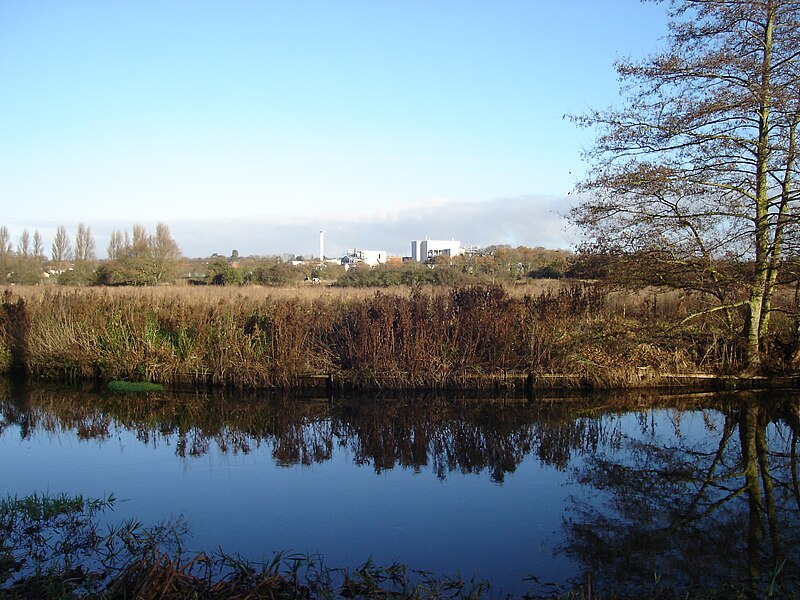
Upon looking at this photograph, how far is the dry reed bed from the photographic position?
525 inches

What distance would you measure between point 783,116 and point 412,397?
8.63m

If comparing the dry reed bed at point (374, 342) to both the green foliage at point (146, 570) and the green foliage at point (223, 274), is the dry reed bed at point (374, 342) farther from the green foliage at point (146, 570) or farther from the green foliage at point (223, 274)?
the green foliage at point (223, 274)

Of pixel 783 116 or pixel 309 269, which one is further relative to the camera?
pixel 309 269

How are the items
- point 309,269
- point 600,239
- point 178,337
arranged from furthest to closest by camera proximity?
1. point 309,269
2. point 178,337
3. point 600,239

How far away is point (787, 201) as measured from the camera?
1263 cm

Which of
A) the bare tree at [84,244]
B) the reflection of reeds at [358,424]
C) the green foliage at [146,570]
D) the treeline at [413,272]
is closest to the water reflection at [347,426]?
the reflection of reeds at [358,424]

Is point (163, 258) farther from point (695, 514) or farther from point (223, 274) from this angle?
point (695, 514)

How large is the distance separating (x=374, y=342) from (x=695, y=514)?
7.63 meters

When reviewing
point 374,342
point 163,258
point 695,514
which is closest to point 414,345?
point 374,342

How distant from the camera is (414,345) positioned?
43.7 feet

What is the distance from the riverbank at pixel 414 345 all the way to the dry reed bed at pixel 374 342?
23mm

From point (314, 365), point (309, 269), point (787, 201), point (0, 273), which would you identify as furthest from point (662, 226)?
point (0, 273)

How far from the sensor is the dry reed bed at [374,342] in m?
13.3

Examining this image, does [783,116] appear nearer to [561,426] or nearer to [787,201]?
[787,201]
